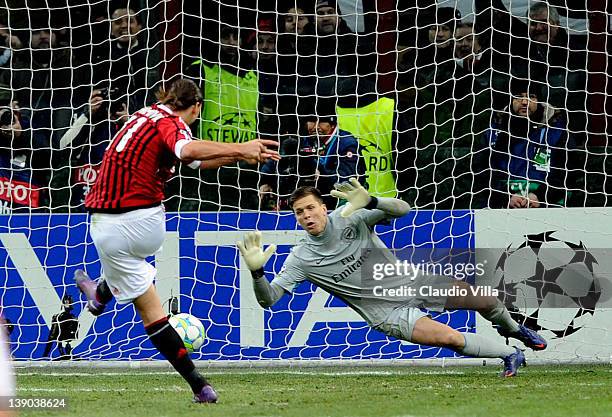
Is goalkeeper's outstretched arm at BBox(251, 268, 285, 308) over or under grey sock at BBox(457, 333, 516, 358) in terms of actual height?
over

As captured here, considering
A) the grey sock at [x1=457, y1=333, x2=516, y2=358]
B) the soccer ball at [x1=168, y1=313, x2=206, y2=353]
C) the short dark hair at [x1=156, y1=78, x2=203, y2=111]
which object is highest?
the short dark hair at [x1=156, y1=78, x2=203, y2=111]

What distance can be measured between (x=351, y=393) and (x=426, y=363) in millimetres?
2071

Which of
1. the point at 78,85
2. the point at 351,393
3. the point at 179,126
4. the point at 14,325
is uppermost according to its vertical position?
the point at 179,126

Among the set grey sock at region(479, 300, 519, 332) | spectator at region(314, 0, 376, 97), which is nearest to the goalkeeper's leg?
grey sock at region(479, 300, 519, 332)

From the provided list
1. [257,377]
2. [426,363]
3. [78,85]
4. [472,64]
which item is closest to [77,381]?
[257,377]

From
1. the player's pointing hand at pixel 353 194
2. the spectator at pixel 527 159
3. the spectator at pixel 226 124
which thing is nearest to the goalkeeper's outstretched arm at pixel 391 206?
the player's pointing hand at pixel 353 194

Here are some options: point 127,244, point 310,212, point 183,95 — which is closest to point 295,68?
point 310,212

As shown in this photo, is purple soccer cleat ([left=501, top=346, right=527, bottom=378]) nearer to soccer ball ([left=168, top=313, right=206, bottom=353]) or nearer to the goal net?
the goal net

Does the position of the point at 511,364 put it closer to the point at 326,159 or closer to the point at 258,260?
the point at 258,260

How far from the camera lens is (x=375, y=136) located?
10102mm

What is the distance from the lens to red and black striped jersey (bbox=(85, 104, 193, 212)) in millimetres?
6781

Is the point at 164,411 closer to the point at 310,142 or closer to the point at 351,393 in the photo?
the point at 351,393

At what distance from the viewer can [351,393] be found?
717 cm

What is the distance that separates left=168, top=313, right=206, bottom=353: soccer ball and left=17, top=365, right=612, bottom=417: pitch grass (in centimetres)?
26
